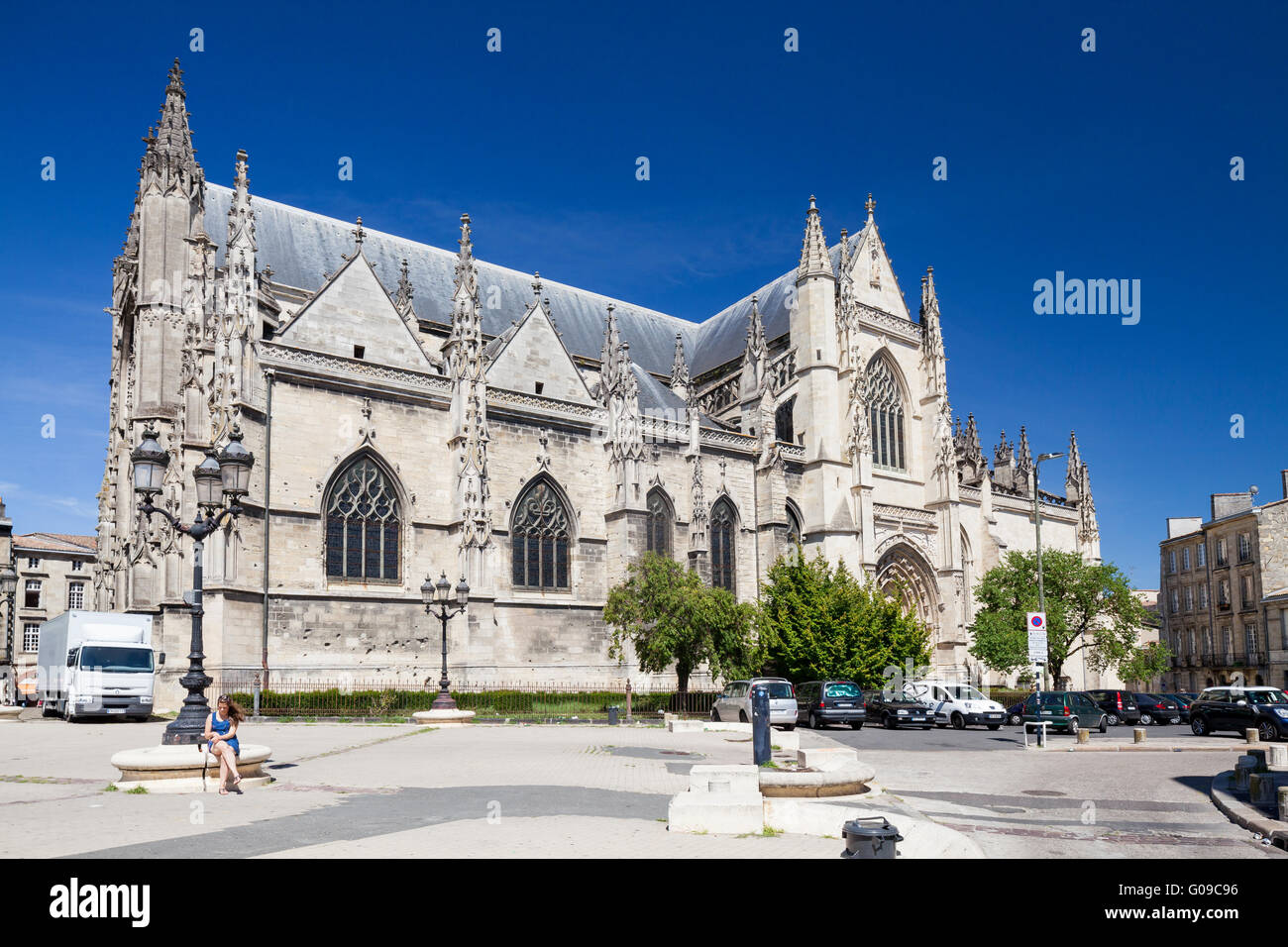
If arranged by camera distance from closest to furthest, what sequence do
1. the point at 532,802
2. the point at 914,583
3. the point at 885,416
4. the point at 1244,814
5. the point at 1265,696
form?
the point at 1244,814
the point at 532,802
the point at 1265,696
the point at 914,583
the point at 885,416

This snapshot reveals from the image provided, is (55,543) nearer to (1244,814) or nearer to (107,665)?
(107,665)

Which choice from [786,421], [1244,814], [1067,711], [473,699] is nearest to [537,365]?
[786,421]

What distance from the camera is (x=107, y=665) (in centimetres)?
2588

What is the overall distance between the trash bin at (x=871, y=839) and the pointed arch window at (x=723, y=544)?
32012 millimetres

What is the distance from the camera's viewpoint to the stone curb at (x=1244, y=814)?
8.92 meters

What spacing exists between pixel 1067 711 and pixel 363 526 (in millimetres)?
20942

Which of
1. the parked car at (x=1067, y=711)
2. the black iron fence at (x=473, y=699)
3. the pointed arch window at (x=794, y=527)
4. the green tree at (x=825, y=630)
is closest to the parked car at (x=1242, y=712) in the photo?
the parked car at (x=1067, y=711)

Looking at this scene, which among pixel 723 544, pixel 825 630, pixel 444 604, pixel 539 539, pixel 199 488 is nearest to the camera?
pixel 199 488

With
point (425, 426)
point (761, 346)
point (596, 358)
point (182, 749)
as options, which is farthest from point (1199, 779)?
point (596, 358)

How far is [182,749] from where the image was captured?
39.3ft

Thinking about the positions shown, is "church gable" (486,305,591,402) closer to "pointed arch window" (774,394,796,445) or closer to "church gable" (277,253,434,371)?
"church gable" (277,253,434,371)

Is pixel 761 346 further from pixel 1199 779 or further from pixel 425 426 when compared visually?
pixel 1199 779

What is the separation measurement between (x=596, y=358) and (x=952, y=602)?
19.0 m

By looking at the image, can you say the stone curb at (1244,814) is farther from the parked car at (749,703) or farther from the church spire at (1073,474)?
the church spire at (1073,474)
